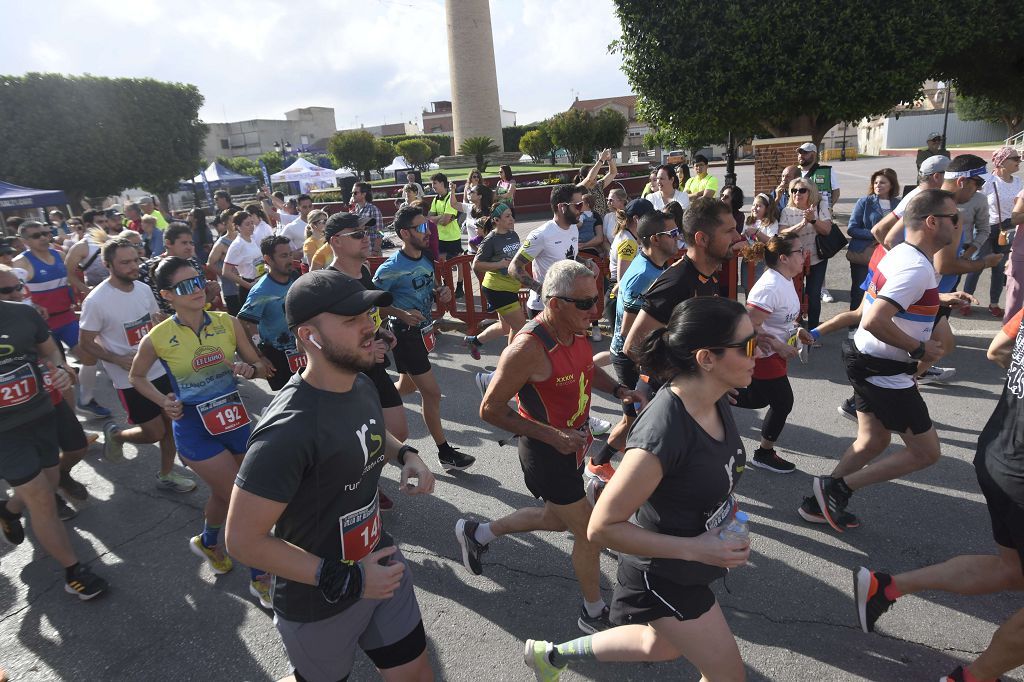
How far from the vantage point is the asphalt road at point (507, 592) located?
3.00m

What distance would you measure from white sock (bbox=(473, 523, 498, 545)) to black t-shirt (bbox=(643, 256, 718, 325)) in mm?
1685

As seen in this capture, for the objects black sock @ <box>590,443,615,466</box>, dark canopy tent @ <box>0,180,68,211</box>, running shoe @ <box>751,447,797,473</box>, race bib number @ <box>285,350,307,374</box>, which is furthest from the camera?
dark canopy tent @ <box>0,180,68,211</box>

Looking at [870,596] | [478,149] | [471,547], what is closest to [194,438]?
[471,547]

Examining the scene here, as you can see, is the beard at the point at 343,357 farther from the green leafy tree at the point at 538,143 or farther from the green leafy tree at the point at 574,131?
the green leafy tree at the point at 538,143

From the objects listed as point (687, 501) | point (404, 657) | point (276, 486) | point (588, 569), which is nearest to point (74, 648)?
point (404, 657)

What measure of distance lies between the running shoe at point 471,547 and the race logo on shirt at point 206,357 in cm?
190

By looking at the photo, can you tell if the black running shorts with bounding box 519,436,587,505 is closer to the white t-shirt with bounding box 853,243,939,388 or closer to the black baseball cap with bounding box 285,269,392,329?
the black baseball cap with bounding box 285,269,392,329

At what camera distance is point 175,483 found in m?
5.12

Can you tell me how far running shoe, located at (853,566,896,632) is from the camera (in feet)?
9.41

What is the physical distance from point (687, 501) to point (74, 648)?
351 centimetres

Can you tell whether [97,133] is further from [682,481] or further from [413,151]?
[682,481]

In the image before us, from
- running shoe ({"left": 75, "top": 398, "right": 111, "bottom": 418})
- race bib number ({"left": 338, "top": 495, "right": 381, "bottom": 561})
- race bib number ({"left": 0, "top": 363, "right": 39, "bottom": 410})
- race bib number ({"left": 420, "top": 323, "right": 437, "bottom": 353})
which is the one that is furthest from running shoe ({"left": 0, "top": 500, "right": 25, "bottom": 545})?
race bib number ({"left": 338, "top": 495, "right": 381, "bottom": 561})

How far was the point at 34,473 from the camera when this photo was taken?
3732 mm

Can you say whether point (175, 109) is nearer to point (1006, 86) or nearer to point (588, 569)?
point (1006, 86)
